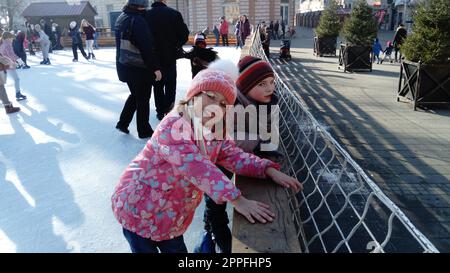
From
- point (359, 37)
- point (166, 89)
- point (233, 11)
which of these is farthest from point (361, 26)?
point (233, 11)

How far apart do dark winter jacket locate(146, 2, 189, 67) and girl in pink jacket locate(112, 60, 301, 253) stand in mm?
3297

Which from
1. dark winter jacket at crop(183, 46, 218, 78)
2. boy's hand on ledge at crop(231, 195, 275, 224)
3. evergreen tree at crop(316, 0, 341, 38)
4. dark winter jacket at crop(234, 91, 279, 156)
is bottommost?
boy's hand on ledge at crop(231, 195, 275, 224)

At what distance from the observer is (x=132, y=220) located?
5.35ft

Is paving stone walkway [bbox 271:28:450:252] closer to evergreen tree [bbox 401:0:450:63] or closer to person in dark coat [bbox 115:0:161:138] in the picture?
evergreen tree [bbox 401:0:450:63]

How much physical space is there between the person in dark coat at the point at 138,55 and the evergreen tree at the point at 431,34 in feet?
17.0

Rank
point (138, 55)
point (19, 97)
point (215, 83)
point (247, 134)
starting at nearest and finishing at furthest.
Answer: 1. point (215, 83)
2. point (247, 134)
3. point (138, 55)
4. point (19, 97)

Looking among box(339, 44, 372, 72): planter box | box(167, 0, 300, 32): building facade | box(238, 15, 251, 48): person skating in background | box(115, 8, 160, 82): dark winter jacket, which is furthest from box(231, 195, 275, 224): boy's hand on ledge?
box(167, 0, 300, 32): building facade

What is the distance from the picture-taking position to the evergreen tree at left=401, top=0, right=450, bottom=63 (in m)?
6.76

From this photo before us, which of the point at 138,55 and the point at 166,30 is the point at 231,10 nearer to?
the point at 166,30

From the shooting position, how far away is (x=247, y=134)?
2213 mm

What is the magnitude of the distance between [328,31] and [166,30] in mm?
11713

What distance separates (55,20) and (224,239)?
31246 millimetres

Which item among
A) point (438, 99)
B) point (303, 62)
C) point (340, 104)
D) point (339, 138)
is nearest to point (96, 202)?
point (339, 138)

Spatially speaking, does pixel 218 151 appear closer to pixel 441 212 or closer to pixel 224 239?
pixel 224 239
